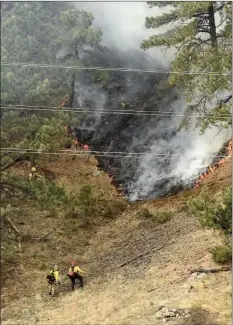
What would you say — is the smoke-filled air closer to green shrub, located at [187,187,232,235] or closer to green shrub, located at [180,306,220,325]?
green shrub, located at [187,187,232,235]

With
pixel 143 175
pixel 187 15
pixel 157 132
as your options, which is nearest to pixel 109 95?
pixel 157 132

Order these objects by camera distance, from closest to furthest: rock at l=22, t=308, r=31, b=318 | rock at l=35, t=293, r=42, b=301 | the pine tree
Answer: rock at l=22, t=308, r=31, b=318 < rock at l=35, t=293, r=42, b=301 < the pine tree

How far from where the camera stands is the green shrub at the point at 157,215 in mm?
18328

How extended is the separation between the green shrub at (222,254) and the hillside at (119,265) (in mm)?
320

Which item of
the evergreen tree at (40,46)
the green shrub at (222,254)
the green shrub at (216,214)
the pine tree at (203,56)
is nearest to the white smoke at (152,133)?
the pine tree at (203,56)

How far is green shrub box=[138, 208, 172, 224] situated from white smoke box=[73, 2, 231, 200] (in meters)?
1.16

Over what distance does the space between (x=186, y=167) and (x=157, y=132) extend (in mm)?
2370

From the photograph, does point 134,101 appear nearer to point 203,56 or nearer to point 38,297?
point 203,56

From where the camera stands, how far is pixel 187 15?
18344 millimetres

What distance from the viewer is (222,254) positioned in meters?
14.4

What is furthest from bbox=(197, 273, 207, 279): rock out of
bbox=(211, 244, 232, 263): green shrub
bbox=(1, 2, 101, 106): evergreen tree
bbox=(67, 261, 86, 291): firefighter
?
bbox=(1, 2, 101, 106): evergreen tree

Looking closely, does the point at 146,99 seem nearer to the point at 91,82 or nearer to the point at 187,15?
the point at 91,82

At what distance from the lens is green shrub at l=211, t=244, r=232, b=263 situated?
47.4ft

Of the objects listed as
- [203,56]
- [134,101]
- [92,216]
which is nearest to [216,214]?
[203,56]
